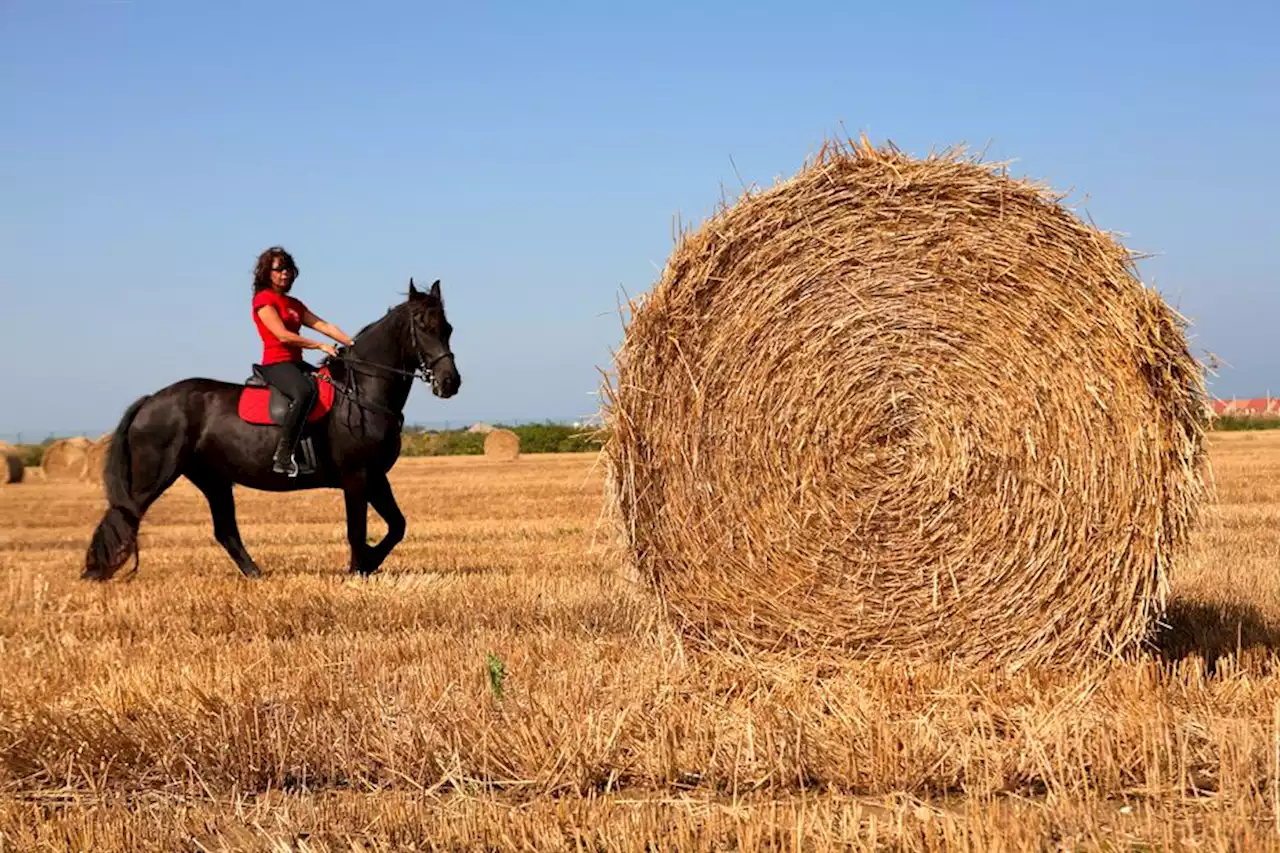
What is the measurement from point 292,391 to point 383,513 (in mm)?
1139

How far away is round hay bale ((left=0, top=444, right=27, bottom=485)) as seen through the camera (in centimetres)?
2817

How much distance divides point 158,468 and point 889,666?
661 cm

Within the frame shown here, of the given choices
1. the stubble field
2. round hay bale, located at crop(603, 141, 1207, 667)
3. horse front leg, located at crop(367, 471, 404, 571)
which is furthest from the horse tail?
round hay bale, located at crop(603, 141, 1207, 667)

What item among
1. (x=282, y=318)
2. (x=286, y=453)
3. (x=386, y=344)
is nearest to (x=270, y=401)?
(x=286, y=453)

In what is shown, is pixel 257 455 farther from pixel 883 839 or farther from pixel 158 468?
pixel 883 839

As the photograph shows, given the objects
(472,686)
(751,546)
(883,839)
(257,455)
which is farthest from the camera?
(257,455)

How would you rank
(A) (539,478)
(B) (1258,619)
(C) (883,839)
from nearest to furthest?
(C) (883,839), (B) (1258,619), (A) (539,478)

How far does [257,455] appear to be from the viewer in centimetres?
1009

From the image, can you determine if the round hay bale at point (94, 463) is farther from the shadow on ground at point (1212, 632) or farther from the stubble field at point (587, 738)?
the shadow on ground at point (1212, 632)

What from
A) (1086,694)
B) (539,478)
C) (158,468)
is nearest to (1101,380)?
(1086,694)

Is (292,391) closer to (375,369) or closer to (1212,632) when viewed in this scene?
(375,369)

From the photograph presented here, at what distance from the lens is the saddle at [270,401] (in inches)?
391

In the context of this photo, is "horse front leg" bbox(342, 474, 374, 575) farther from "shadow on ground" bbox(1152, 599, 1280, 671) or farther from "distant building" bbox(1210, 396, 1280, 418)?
"distant building" bbox(1210, 396, 1280, 418)

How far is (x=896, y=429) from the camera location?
19.3ft
